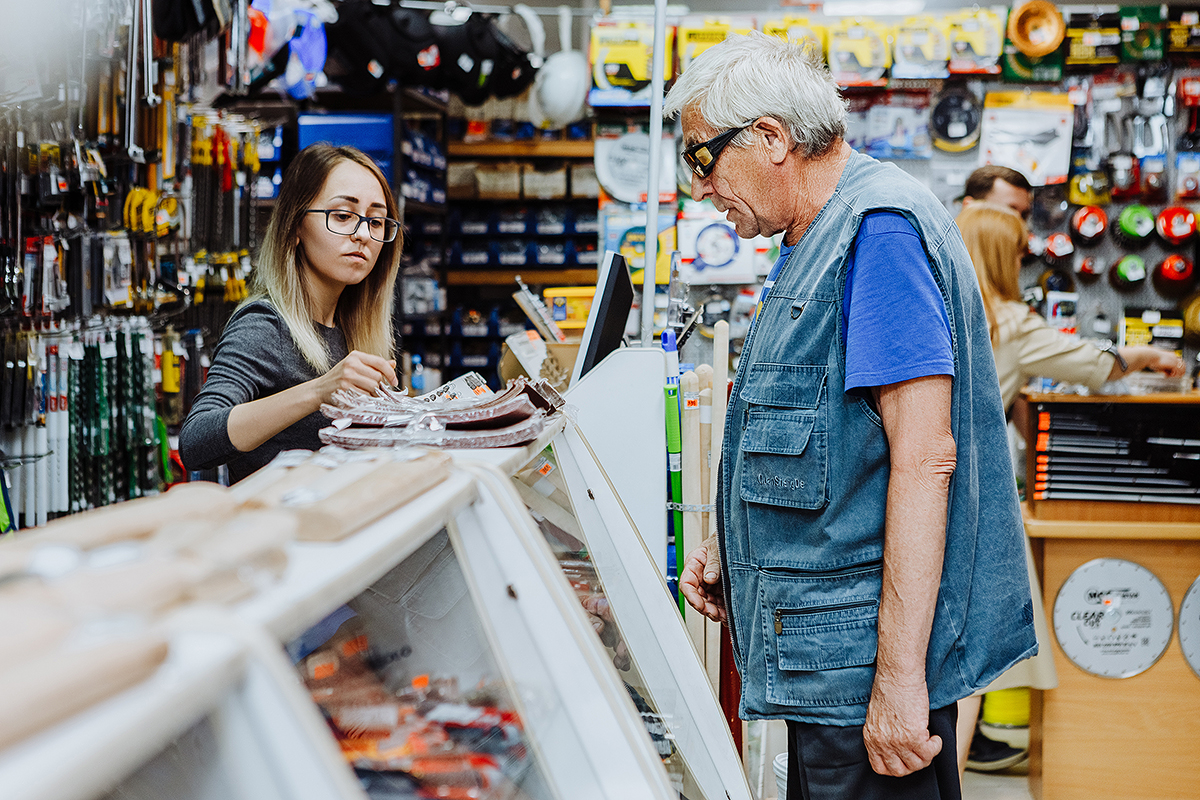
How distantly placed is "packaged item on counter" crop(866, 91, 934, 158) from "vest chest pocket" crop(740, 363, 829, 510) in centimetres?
351

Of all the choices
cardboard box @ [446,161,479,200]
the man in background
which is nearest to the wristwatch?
the man in background

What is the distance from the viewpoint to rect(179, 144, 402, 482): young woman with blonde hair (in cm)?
168

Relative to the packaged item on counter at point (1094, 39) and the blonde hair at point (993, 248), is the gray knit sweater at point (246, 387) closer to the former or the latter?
the blonde hair at point (993, 248)

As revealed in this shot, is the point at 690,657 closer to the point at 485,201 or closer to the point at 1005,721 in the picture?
the point at 1005,721

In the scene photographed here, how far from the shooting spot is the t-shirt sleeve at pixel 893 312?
4.40 feet

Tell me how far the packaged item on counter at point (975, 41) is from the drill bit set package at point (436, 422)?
13.2 ft

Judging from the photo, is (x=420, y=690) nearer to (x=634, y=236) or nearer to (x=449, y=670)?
(x=449, y=670)

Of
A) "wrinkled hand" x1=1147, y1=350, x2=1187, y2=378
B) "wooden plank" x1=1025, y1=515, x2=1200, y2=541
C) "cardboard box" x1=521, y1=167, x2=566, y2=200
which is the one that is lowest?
"wooden plank" x1=1025, y1=515, x2=1200, y2=541

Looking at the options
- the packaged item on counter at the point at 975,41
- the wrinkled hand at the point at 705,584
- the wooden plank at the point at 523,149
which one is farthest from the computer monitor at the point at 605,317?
the wooden plank at the point at 523,149

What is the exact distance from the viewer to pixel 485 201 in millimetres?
7578

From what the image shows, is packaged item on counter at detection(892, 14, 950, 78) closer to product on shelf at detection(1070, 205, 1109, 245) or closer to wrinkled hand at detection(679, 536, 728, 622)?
product on shelf at detection(1070, 205, 1109, 245)

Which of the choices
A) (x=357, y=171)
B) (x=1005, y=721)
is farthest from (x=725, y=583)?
(x=1005, y=721)

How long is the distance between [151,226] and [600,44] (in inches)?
85.7

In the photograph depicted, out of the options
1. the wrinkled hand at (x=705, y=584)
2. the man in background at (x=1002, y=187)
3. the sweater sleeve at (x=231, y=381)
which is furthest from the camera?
the man in background at (x=1002, y=187)
